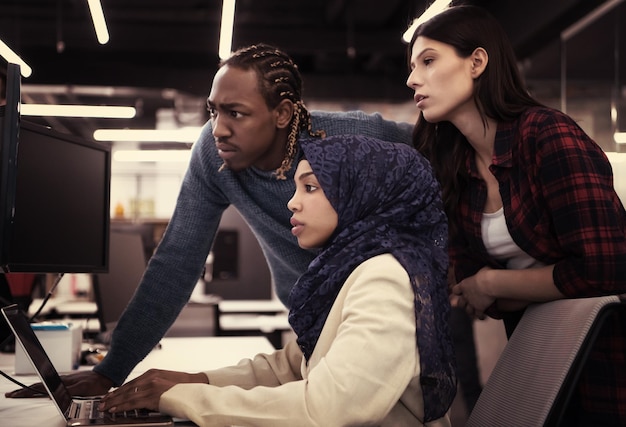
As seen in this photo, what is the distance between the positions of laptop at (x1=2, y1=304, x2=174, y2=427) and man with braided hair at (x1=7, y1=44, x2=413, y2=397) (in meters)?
0.16

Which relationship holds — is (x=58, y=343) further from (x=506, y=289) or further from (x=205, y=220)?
(x=506, y=289)

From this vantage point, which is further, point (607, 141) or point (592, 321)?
point (607, 141)

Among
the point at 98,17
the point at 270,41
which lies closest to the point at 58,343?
the point at 98,17

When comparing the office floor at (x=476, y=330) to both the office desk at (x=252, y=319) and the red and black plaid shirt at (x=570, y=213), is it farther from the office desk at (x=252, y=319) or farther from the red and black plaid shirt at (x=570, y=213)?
the red and black plaid shirt at (x=570, y=213)

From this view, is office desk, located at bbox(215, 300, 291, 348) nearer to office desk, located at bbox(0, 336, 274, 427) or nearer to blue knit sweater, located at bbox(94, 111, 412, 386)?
office desk, located at bbox(0, 336, 274, 427)

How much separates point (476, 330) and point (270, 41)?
351 cm

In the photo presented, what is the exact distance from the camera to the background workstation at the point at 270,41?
17.7 feet

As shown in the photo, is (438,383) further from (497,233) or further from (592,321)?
(497,233)

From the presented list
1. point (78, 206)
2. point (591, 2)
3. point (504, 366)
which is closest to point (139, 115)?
point (591, 2)

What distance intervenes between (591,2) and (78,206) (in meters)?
4.60

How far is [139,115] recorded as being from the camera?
35.8 ft

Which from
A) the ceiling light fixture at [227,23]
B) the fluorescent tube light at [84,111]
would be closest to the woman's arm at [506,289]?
the ceiling light fixture at [227,23]

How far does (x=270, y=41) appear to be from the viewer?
779cm

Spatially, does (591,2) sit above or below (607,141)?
above
